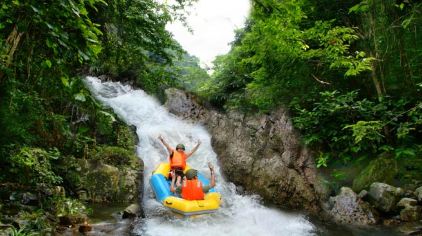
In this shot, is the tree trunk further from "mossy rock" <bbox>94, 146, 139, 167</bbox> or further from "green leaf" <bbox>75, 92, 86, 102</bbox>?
"mossy rock" <bbox>94, 146, 139, 167</bbox>

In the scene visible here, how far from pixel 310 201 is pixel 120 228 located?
15.9ft

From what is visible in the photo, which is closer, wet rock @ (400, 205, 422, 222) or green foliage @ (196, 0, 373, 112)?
wet rock @ (400, 205, 422, 222)

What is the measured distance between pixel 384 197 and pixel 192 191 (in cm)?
421

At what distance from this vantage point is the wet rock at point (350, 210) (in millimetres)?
7457

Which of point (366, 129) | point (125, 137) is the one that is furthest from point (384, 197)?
point (125, 137)

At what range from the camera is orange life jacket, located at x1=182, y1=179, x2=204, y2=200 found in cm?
820

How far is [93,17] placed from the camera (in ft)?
24.7

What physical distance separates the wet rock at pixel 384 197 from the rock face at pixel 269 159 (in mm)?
1373

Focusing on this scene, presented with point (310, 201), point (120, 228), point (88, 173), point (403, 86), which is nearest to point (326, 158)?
point (310, 201)

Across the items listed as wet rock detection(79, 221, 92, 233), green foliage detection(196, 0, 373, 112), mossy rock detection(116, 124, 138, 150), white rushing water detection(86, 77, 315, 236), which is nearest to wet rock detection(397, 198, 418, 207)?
white rushing water detection(86, 77, 315, 236)

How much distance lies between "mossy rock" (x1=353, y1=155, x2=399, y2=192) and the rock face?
95 cm

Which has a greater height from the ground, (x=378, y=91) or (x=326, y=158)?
(x=378, y=91)

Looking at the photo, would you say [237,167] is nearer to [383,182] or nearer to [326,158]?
[326,158]

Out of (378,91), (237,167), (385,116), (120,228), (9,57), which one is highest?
(378,91)
